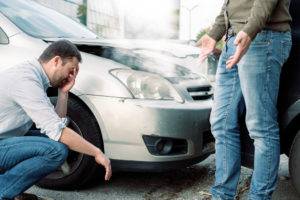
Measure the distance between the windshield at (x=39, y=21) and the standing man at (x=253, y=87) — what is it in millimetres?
1590

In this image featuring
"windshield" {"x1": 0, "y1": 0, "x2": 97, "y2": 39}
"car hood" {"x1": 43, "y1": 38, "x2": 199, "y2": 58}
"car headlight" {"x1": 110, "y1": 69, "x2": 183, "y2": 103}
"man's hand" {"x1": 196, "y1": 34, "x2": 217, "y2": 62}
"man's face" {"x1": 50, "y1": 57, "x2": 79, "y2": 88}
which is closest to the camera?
"man's face" {"x1": 50, "y1": 57, "x2": 79, "y2": 88}

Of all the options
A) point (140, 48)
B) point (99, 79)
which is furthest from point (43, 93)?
point (140, 48)

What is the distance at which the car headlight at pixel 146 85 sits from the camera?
329 cm

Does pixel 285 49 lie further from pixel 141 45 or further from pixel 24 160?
pixel 24 160

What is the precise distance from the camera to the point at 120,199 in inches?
133

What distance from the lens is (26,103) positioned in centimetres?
265

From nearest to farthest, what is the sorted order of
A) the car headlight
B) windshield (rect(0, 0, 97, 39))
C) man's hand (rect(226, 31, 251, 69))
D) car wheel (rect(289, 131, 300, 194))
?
man's hand (rect(226, 31, 251, 69))
car wheel (rect(289, 131, 300, 194))
the car headlight
windshield (rect(0, 0, 97, 39))

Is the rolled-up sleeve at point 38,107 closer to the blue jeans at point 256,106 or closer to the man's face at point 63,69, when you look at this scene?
the man's face at point 63,69

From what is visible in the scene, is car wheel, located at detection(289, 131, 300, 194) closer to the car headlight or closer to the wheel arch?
the car headlight

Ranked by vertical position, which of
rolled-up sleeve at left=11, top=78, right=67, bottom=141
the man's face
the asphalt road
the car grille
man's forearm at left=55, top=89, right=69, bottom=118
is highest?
the man's face

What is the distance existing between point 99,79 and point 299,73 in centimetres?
129

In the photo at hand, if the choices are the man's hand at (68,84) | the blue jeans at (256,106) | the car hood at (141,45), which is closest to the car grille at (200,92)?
the car hood at (141,45)

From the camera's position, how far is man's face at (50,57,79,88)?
2.84m

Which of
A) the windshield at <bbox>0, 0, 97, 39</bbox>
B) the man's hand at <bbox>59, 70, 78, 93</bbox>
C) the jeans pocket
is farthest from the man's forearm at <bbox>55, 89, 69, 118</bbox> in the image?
the jeans pocket
